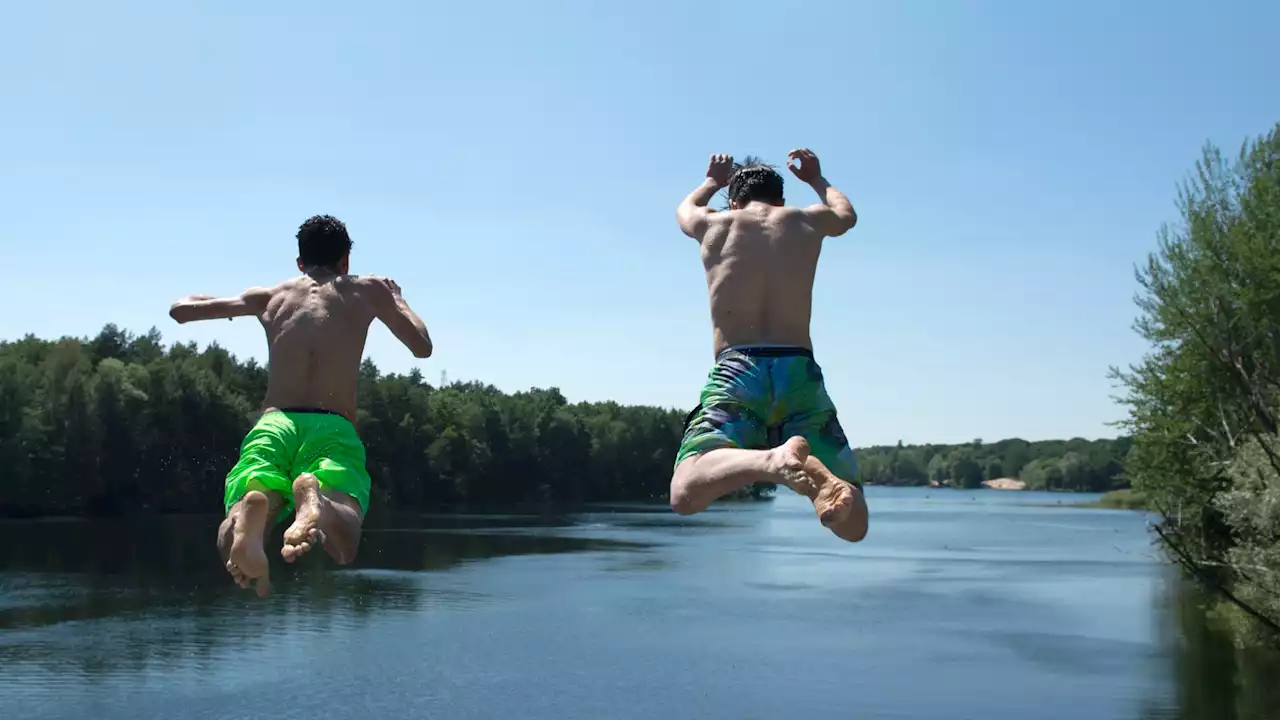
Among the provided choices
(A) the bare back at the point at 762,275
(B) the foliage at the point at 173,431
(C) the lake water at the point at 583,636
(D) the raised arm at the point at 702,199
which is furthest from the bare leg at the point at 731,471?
(B) the foliage at the point at 173,431

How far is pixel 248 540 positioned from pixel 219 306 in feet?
5.01

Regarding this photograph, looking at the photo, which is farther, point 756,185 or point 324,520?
point 756,185

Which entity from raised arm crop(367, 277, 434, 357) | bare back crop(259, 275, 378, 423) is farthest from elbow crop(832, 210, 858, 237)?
bare back crop(259, 275, 378, 423)

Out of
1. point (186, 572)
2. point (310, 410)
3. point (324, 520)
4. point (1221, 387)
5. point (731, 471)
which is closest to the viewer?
point (731, 471)

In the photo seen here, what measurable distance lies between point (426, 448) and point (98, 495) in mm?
29861

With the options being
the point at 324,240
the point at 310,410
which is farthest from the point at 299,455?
the point at 324,240

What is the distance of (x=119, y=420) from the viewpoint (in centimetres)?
7275

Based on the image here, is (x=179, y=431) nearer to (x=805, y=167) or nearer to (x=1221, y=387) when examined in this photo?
(x=1221, y=387)

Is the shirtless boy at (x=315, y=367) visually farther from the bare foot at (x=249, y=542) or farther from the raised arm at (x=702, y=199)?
the raised arm at (x=702, y=199)

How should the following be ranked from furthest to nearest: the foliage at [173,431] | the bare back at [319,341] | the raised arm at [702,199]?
the foliage at [173,431] → the raised arm at [702,199] → the bare back at [319,341]

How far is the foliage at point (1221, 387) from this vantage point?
26.5 meters

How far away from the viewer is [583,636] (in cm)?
4131

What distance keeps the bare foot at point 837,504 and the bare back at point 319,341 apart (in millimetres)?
2495

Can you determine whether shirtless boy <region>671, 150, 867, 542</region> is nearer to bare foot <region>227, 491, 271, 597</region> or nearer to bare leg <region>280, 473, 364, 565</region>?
bare leg <region>280, 473, 364, 565</region>
